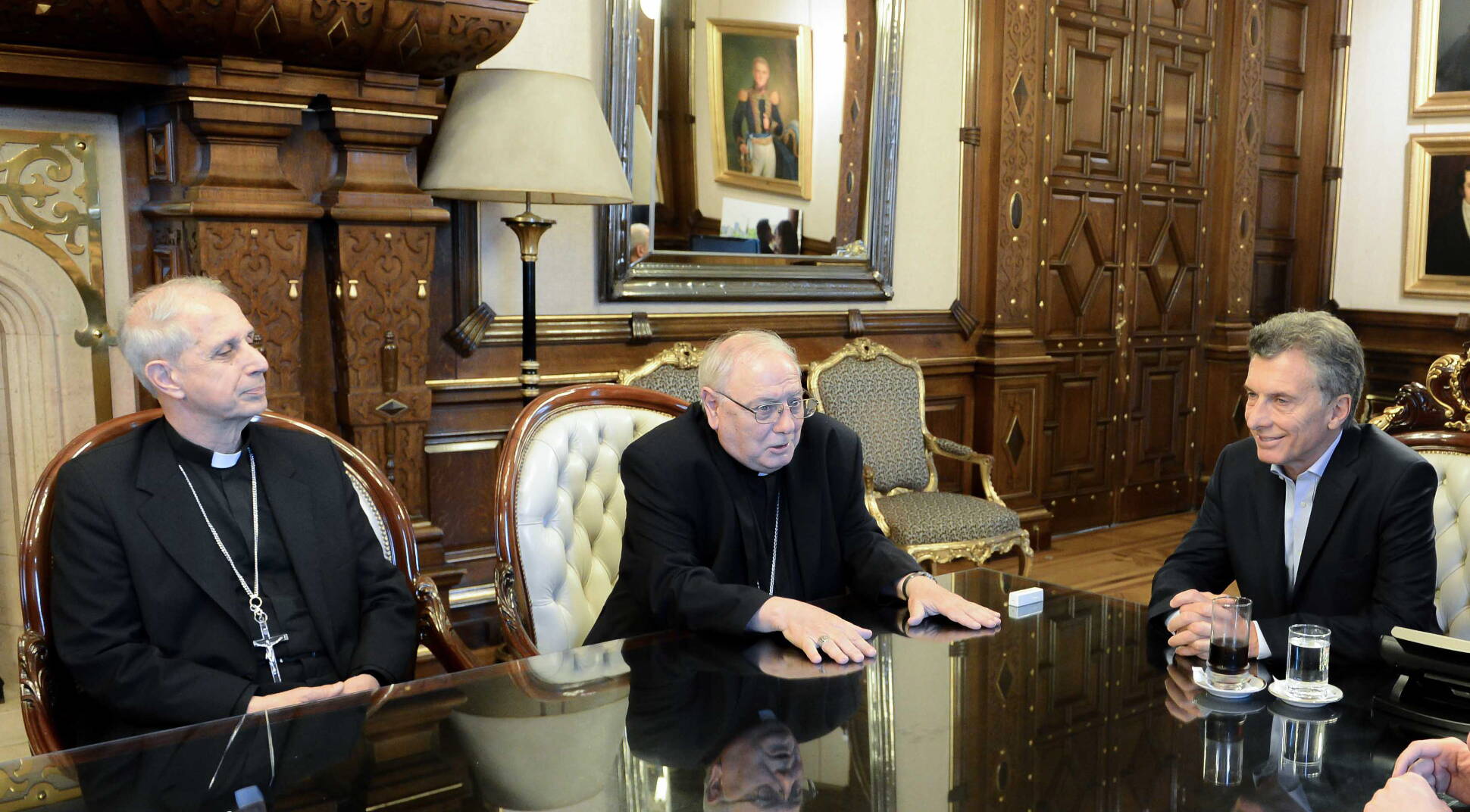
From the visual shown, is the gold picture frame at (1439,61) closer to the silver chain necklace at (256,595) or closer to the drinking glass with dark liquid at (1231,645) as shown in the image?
the drinking glass with dark liquid at (1231,645)

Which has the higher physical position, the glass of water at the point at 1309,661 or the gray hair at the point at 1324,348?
the gray hair at the point at 1324,348

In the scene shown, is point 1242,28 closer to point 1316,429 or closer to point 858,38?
point 858,38

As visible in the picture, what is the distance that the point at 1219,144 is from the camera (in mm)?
6590

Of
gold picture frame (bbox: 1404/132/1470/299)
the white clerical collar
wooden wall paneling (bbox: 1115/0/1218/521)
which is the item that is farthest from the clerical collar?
gold picture frame (bbox: 1404/132/1470/299)

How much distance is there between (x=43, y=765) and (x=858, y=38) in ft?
14.1

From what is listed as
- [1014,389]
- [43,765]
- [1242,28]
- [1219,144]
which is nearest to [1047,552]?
[1014,389]

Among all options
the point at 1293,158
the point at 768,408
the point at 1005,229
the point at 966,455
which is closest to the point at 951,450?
the point at 966,455

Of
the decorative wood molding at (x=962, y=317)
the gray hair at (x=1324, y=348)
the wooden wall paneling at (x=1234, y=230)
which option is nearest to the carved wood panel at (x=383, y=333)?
the gray hair at (x=1324, y=348)

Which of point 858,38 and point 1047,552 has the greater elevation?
point 858,38

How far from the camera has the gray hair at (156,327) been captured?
6.99ft

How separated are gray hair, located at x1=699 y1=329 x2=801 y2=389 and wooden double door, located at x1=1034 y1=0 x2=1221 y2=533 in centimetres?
376

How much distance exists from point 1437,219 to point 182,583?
696 cm

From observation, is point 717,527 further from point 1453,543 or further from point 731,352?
point 1453,543

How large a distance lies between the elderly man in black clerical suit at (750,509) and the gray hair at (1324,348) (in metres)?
0.80
